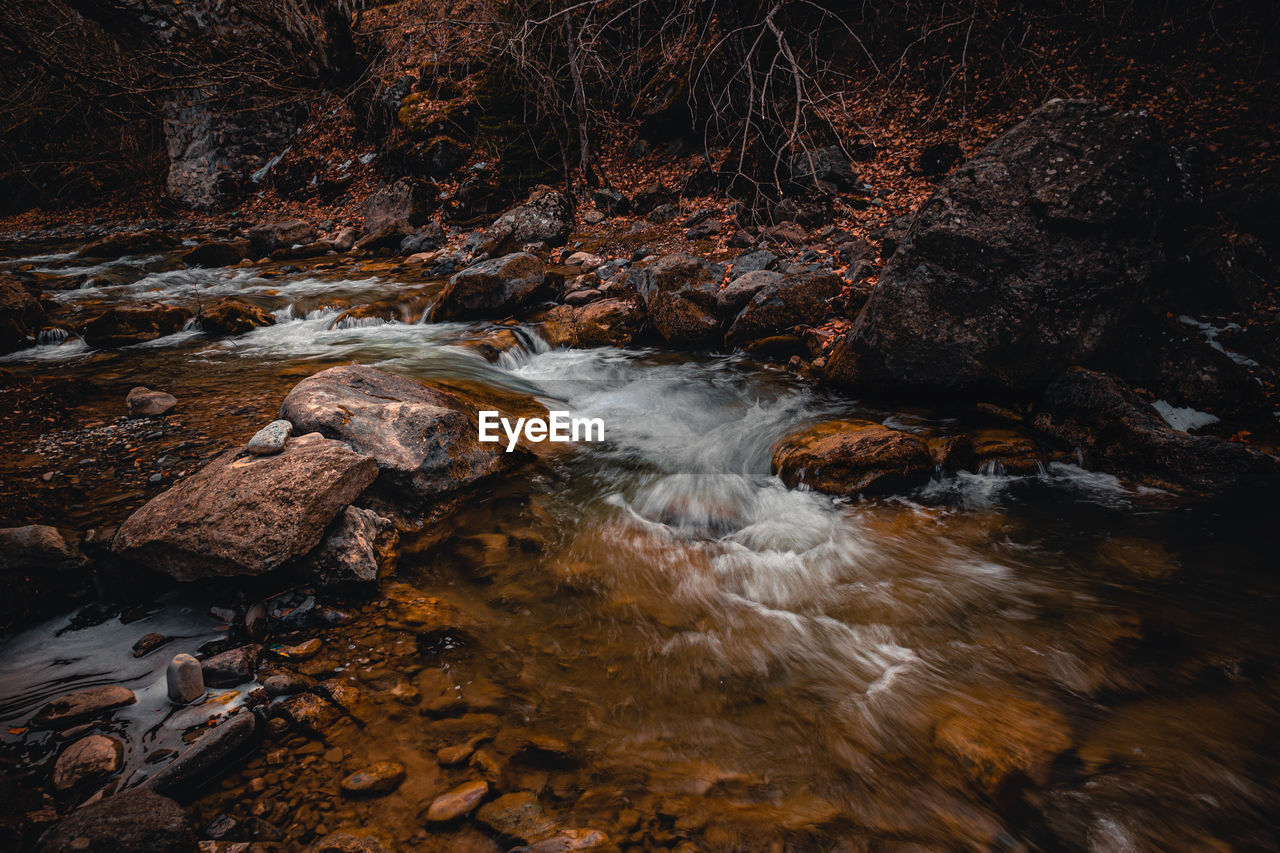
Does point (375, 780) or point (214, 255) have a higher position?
point (214, 255)

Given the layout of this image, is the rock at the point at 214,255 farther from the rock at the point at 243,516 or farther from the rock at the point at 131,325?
the rock at the point at 243,516

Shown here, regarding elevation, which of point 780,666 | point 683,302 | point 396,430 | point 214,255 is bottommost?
point 780,666

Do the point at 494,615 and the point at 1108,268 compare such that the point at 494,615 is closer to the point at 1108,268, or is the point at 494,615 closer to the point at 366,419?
the point at 366,419

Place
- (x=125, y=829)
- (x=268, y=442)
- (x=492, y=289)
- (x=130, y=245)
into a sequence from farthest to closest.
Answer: (x=130, y=245) → (x=492, y=289) → (x=268, y=442) → (x=125, y=829)

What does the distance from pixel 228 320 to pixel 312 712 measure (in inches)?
283

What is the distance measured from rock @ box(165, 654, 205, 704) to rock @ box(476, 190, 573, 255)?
9.11 metres

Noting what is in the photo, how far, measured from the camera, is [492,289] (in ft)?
25.5

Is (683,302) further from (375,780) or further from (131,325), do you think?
(131,325)

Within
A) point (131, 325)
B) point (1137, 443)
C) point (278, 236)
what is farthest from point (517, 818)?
point (278, 236)

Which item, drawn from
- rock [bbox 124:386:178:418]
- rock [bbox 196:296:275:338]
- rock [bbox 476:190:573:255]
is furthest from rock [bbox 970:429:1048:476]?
rock [bbox 196:296:275:338]

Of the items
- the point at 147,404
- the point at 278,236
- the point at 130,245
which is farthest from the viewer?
the point at 130,245

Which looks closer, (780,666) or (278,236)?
(780,666)

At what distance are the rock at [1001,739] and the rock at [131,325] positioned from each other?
9240mm

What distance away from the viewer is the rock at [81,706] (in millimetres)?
2126
